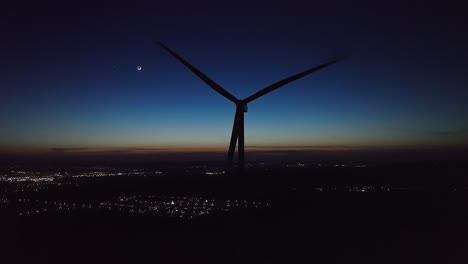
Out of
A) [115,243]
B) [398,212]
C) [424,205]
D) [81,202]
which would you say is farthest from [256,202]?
[115,243]

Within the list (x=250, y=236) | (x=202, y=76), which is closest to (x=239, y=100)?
(x=202, y=76)

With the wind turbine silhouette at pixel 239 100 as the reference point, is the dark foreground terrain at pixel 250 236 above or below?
below

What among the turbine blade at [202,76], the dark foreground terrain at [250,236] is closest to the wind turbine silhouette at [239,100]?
the turbine blade at [202,76]

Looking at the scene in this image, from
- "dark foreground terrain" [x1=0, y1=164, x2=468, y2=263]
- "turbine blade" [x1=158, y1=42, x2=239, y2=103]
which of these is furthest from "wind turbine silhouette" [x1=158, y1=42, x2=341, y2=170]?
"dark foreground terrain" [x1=0, y1=164, x2=468, y2=263]

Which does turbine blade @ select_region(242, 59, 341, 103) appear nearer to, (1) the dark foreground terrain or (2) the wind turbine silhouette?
(2) the wind turbine silhouette

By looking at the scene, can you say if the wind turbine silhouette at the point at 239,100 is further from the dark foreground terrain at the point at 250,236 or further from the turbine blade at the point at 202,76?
the dark foreground terrain at the point at 250,236

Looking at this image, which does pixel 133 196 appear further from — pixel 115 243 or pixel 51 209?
pixel 115 243

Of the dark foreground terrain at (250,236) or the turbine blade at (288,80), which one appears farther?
the dark foreground terrain at (250,236)

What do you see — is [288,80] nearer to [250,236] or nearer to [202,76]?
[202,76]
